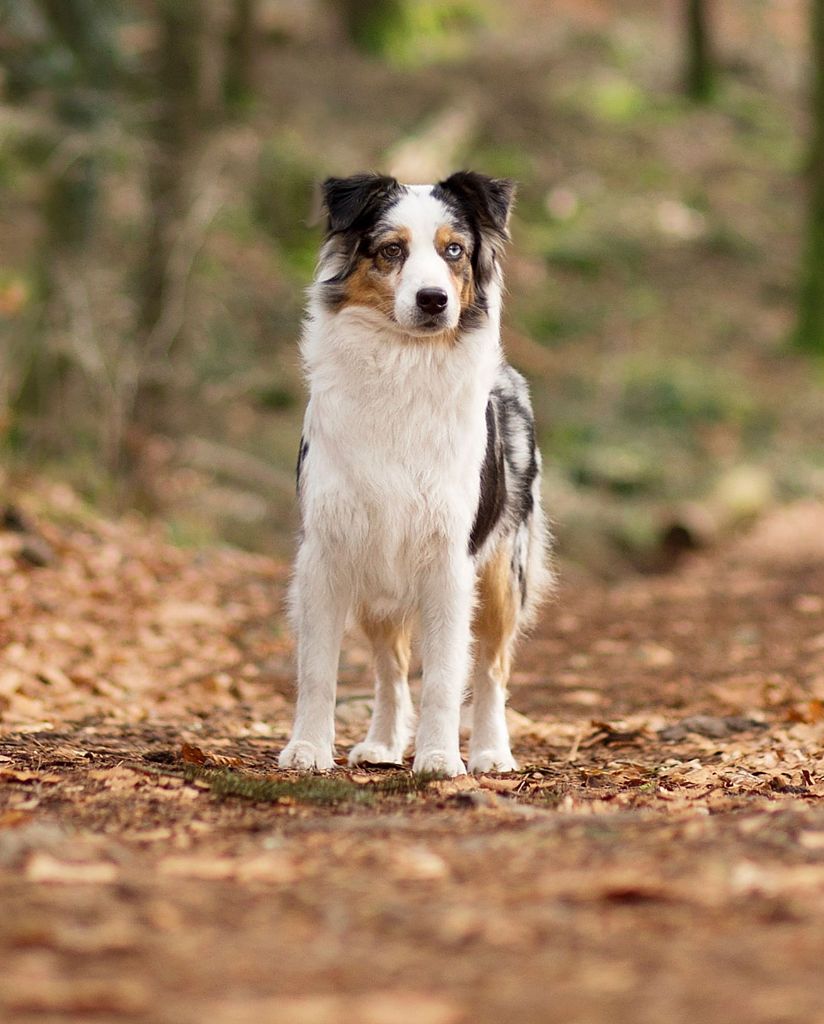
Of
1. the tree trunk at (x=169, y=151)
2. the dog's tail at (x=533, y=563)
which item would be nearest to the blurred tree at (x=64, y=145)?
the tree trunk at (x=169, y=151)

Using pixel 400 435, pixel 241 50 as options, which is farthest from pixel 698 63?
pixel 400 435

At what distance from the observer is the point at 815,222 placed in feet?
57.9

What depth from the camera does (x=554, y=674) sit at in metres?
8.23

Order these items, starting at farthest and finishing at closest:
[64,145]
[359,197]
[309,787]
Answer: [64,145]
[359,197]
[309,787]

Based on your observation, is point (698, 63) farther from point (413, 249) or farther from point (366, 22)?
point (413, 249)

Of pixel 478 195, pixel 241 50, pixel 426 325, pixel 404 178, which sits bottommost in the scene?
pixel 426 325

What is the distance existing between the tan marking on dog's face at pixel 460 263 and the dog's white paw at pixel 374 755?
71.1 inches

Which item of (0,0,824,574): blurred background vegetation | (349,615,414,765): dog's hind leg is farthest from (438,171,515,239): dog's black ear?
(349,615,414,765): dog's hind leg

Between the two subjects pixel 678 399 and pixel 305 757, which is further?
pixel 678 399

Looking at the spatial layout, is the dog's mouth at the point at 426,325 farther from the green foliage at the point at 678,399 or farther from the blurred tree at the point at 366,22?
the blurred tree at the point at 366,22

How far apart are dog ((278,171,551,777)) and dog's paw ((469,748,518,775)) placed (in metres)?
0.01

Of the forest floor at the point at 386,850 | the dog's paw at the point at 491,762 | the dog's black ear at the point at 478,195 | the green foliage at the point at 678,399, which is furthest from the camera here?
the green foliage at the point at 678,399

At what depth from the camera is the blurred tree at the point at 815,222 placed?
17531mm

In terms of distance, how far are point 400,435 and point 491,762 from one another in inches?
54.7
